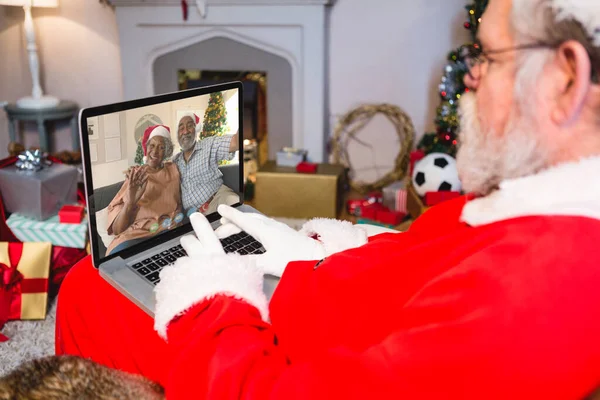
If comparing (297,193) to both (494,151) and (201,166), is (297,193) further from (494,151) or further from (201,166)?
(494,151)

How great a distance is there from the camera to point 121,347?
Result: 1.06 meters

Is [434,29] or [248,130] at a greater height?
[434,29]

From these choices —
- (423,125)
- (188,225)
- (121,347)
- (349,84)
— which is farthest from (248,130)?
(121,347)

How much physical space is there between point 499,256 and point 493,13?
0.35 m

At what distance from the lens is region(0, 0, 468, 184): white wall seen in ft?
10.1

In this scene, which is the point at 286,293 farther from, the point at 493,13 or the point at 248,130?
the point at 248,130

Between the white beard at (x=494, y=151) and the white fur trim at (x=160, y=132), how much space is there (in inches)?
21.7

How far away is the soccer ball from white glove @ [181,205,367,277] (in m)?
1.41

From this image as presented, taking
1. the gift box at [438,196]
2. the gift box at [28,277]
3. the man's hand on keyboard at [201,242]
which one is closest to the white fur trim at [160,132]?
the man's hand on keyboard at [201,242]

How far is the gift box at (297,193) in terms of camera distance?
2906 mm

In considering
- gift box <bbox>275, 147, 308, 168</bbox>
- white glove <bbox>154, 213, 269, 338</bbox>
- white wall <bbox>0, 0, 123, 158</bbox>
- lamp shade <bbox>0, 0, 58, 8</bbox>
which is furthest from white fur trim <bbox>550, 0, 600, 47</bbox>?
white wall <bbox>0, 0, 123, 158</bbox>

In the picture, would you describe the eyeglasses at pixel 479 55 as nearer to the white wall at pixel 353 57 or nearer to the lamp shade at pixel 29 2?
the white wall at pixel 353 57

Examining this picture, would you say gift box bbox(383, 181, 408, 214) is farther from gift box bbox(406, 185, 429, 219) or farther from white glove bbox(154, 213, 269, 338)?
white glove bbox(154, 213, 269, 338)

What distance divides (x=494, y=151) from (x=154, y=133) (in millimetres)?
619
